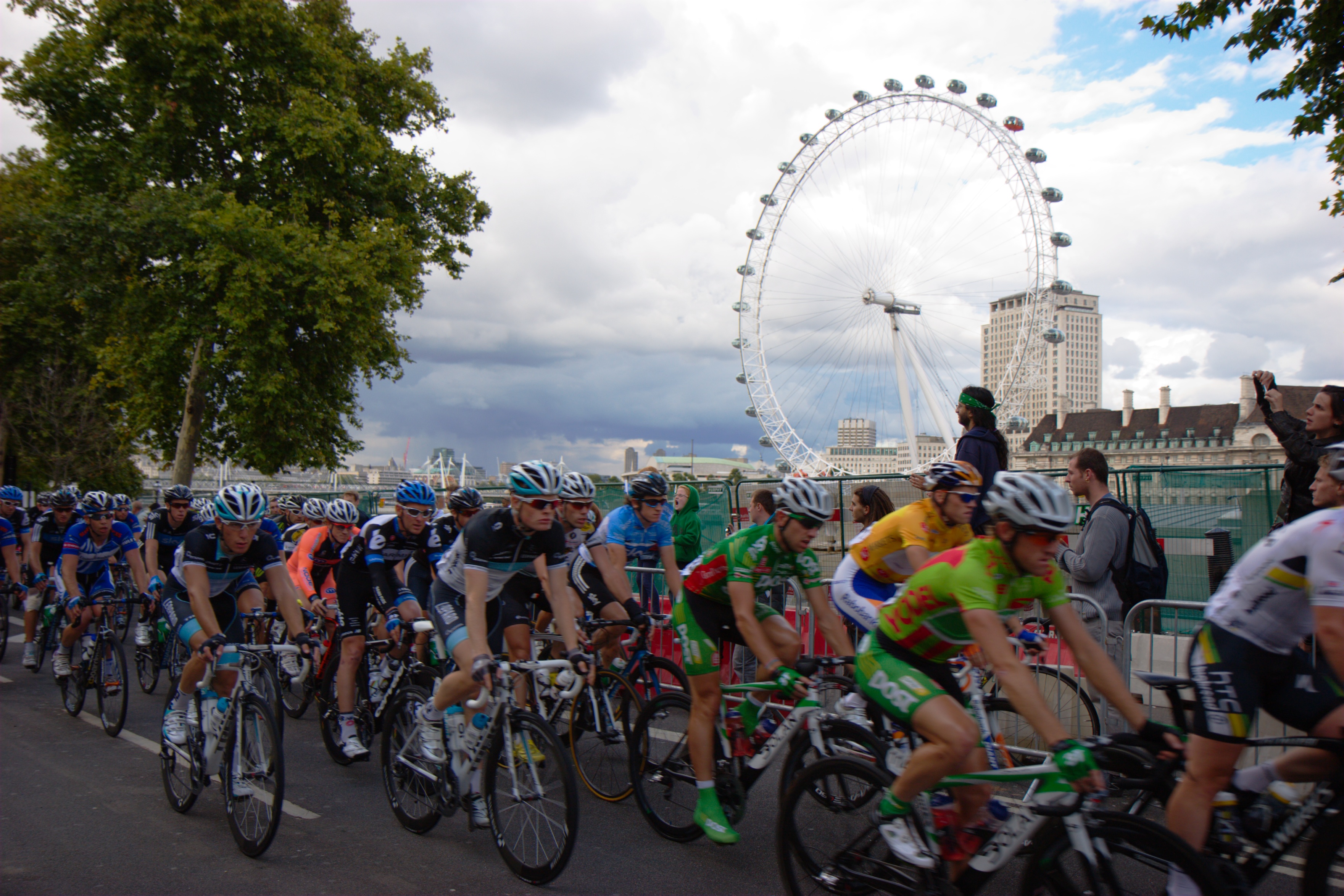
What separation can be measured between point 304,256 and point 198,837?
692 inches

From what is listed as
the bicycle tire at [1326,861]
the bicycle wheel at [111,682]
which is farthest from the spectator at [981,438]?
the bicycle wheel at [111,682]

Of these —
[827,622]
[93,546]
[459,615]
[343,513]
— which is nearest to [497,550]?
[459,615]

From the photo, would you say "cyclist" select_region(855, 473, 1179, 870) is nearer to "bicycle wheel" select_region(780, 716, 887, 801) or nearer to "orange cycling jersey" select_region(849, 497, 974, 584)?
"bicycle wheel" select_region(780, 716, 887, 801)

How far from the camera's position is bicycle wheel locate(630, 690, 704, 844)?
478 cm

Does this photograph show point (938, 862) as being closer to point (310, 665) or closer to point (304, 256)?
point (310, 665)

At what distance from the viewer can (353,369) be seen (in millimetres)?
24578

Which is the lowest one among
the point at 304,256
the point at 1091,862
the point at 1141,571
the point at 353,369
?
the point at 1091,862

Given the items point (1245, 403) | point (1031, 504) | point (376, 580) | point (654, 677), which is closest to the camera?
point (1031, 504)

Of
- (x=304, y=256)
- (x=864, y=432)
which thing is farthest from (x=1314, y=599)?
(x=864, y=432)

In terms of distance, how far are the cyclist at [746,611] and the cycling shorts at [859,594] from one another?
678 mm

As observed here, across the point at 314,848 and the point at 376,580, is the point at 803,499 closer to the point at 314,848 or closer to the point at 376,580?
the point at 314,848

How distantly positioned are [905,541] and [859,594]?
0.50 meters

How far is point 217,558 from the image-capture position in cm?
570

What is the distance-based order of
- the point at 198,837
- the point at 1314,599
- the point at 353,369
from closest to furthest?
the point at 1314,599 < the point at 198,837 < the point at 353,369
